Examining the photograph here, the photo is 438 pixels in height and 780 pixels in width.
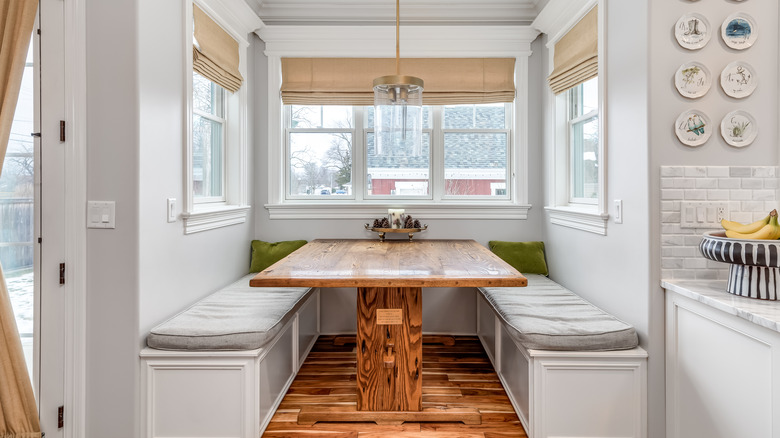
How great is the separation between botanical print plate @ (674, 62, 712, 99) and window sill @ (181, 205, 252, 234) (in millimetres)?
2370

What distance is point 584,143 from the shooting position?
293cm

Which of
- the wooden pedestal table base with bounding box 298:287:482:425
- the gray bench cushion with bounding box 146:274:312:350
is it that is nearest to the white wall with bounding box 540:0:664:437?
the wooden pedestal table base with bounding box 298:287:482:425

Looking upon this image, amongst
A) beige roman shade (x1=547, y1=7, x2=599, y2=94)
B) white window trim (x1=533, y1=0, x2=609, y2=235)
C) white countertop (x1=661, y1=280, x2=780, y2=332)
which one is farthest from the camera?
beige roman shade (x1=547, y1=7, x2=599, y2=94)

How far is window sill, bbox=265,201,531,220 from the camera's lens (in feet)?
11.4

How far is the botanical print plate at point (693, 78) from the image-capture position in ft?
6.18

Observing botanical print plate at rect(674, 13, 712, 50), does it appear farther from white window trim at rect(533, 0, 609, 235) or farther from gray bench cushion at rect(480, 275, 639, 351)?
gray bench cushion at rect(480, 275, 639, 351)

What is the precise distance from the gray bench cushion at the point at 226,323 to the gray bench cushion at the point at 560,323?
1.16 m

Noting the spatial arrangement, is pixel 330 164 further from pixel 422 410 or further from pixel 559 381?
pixel 559 381

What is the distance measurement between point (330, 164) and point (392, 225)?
2.52 feet

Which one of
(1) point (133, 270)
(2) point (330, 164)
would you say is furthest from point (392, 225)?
(1) point (133, 270)

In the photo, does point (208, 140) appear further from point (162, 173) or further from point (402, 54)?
point (402, 54)

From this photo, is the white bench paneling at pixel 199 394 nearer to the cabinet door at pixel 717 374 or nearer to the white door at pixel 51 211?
the white door at pixel 51 211

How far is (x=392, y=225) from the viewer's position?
3273 mm

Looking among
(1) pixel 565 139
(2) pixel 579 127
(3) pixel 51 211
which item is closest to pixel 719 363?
(2) pixel 579 127
